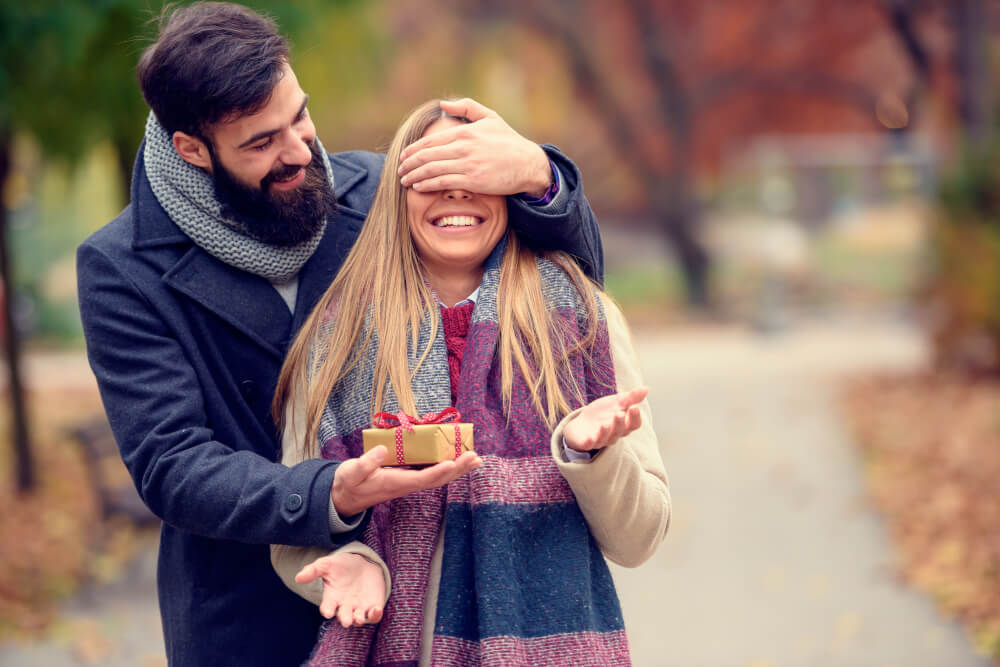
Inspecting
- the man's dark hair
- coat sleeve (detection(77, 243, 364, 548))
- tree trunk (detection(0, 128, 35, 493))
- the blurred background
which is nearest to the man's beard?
the man's dark hair

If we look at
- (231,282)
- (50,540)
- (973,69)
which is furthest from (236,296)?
(973,69)

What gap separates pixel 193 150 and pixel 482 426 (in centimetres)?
→ 86

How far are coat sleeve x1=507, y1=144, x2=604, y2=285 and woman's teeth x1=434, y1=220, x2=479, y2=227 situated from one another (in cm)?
9

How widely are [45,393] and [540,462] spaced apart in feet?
38.3

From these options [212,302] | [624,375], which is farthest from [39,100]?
[624,375]

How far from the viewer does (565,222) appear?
7.72 ft

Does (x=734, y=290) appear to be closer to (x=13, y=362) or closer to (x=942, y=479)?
(x=942, y=479)

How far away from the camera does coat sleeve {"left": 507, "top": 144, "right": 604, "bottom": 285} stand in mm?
2336

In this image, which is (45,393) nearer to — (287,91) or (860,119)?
(287,91)

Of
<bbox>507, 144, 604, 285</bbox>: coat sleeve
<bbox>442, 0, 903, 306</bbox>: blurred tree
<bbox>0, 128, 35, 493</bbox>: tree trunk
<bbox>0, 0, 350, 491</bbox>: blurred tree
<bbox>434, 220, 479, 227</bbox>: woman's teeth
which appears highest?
<bbox>442, 0, 903, 306</bbox>: blurred tree

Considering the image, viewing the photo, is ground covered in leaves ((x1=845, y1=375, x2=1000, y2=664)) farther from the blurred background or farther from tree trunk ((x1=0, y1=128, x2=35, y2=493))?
tree trunk ((x1=0, y1=128, x2=35, y2=493))

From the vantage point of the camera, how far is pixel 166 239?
2434 millimetres

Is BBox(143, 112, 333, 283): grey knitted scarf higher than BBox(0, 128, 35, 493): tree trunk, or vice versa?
BBox(143, 112, 333, 283): grey knitted scarf

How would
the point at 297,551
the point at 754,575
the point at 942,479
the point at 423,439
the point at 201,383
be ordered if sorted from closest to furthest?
the point at 423,439, the point at 297,551, the point at 201,383, the point at 754,575, the point at 942,479
